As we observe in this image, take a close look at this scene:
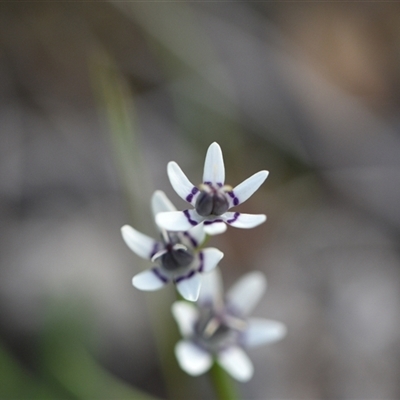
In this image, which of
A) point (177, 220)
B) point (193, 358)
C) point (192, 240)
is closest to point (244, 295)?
point (193, 358)

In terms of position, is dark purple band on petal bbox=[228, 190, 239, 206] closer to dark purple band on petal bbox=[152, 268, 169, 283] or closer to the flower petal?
the flower petal

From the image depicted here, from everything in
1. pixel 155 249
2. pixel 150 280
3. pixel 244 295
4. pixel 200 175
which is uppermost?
pixel 200 175

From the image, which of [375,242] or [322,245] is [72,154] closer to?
[322,245]

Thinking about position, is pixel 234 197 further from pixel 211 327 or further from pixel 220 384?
pixel 220 384

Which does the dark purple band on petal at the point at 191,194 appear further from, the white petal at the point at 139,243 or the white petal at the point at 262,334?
the white petal at the point at 262,334

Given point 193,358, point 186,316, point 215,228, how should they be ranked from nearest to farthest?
point 215,228
point 193,358
point 186,316

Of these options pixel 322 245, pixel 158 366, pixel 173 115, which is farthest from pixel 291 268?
pixel 173 115

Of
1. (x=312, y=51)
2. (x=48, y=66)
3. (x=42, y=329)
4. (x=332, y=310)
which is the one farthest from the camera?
(x=312, y=51)
